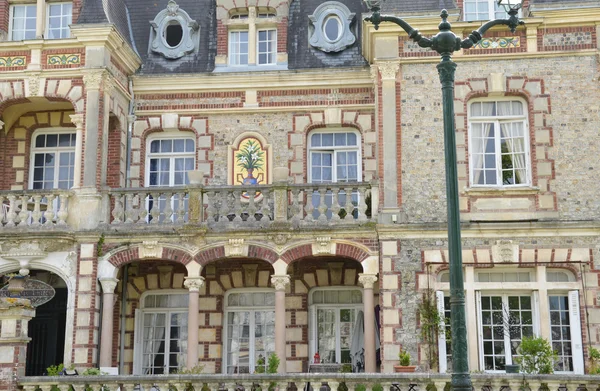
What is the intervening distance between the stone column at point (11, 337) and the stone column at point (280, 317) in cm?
533

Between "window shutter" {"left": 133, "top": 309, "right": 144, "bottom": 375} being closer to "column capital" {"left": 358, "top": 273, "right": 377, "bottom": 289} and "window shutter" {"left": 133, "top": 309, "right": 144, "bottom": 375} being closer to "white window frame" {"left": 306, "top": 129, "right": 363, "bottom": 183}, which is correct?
"white window frame" {"left": 306, "top": 129, "right": 363, "bottom": 183}

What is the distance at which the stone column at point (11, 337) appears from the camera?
13.2 m

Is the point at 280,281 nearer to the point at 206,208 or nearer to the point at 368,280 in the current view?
the point at 368,280

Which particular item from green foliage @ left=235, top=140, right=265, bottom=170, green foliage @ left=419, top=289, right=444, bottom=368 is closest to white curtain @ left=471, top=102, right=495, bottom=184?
green foliage @ left=419, top=289, right=444, bottom=368

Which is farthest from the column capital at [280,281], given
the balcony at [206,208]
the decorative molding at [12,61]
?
the decorative molding at [12,61]

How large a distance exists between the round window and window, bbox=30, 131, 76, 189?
3269mm

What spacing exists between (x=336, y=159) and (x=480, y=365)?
235 inches

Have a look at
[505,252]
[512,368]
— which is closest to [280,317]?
[505,252]

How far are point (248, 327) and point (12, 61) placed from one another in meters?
7.92

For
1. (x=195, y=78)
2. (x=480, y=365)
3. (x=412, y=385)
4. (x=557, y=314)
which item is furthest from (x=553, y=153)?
(x=195, y=78)

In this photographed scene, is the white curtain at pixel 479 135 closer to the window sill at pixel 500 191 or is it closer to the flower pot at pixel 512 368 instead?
the window sill at pixel 500 191

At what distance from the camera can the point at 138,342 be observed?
19281 millimetres

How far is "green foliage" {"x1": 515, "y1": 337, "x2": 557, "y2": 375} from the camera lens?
569 inches

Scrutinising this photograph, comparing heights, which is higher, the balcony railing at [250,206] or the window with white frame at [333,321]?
the balcony railing at [250,206]
